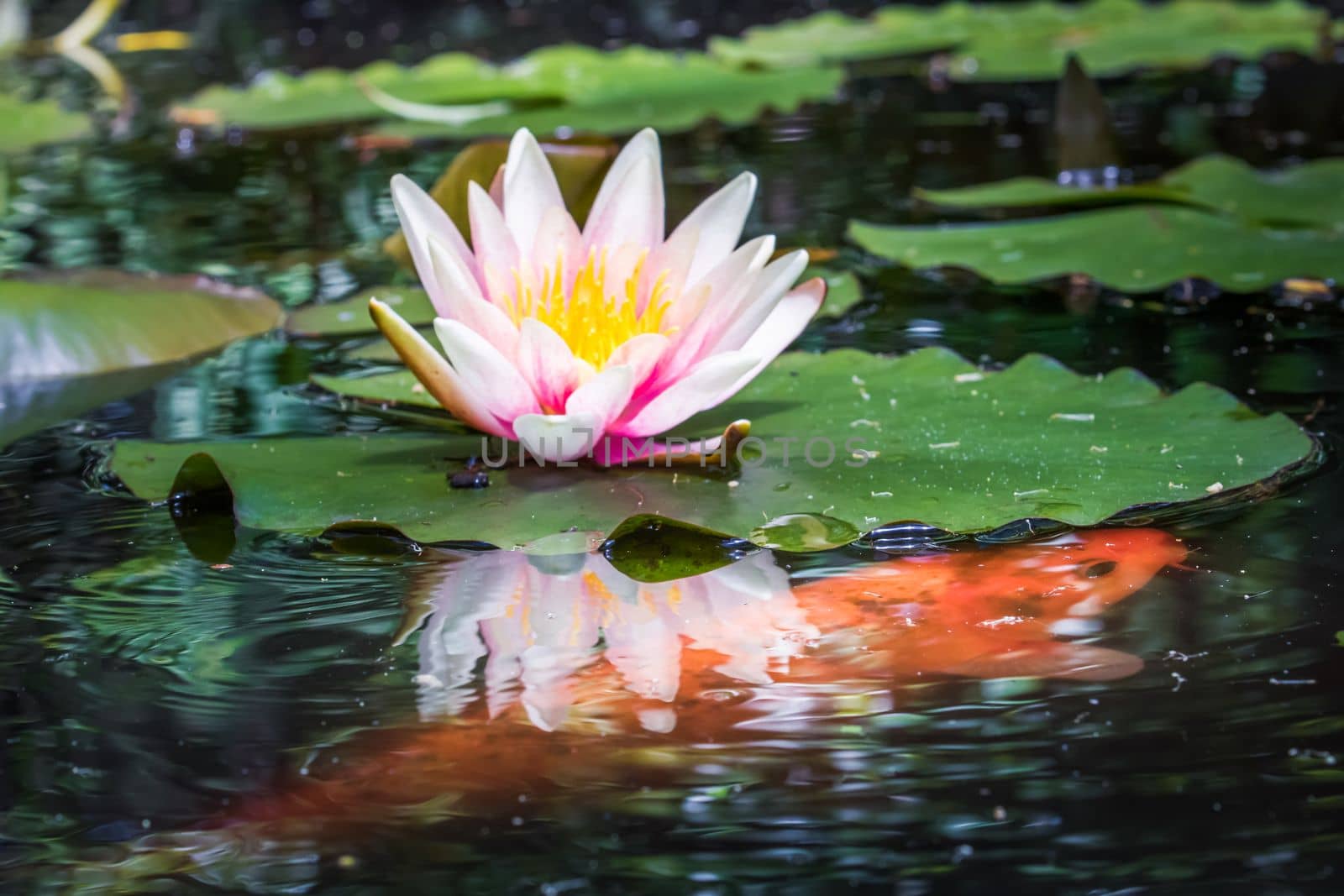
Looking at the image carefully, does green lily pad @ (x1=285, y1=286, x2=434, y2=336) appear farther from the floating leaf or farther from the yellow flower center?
the yellow flower center

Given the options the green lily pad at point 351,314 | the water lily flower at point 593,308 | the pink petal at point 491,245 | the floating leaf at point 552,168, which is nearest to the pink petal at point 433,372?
the water lily flower at point 593,308

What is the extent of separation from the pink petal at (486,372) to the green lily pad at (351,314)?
0.69 metres

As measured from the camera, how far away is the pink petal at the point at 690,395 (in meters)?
1.38

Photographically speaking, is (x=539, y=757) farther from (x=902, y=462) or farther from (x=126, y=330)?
(x=126, y=330)

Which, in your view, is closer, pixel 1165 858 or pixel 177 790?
pixel 1165 858

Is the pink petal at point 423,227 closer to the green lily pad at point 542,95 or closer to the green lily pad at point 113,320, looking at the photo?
the green lily pad at point 113,320

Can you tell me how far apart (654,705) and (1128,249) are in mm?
1428

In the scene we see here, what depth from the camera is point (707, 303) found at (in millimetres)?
1459

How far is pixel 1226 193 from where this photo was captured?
2521mm

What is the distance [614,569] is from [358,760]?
13.8 inches

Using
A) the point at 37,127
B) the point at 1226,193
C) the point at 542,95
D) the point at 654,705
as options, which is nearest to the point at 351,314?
the point at 654,705

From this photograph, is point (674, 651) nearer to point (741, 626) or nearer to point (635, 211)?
point (741, 626)

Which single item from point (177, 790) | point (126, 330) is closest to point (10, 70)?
point (126, 330)

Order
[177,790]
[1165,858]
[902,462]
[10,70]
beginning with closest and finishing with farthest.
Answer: [1165,858]
[177,790]
[902,462]
[10,70]
